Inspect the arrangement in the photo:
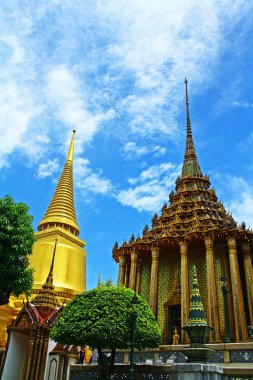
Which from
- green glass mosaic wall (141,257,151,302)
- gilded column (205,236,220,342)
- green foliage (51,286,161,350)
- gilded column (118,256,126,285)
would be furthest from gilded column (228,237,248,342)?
green foliage (51,286,161,350)

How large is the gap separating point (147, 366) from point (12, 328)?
1068 centimetres

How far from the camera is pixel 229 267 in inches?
965

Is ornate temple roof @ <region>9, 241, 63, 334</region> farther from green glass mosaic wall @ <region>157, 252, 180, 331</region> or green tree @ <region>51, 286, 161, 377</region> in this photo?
green glass mosaic wall @ <region>157, 252, 180, 331</region>

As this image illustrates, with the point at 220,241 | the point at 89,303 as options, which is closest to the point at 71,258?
the point at 220,241

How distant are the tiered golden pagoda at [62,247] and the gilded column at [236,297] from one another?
1407cm

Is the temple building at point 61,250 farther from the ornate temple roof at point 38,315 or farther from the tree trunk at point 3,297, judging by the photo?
the tree trunk at point 3,297

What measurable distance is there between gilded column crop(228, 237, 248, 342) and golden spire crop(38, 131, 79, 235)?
19439 millimetres

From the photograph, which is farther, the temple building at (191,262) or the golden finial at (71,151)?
the golden finial at (71,151)

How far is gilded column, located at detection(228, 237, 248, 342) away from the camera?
20344 mm

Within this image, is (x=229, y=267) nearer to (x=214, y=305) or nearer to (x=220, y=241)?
(x=220, y=241)

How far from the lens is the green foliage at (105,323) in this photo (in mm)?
11727

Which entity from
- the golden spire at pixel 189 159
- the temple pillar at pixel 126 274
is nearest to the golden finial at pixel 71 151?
the golden spire at pixel 189 159

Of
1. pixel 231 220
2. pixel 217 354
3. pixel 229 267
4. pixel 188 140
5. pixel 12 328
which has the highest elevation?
pixel 188 140

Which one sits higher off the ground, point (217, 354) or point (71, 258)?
point (71, 258)
